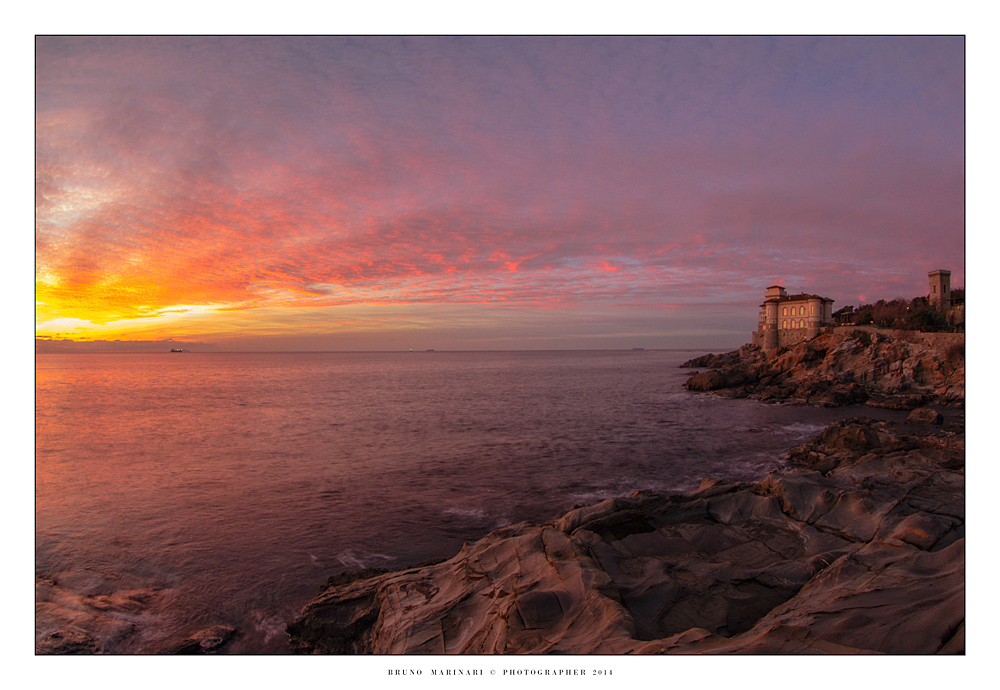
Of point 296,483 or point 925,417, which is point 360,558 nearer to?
point 296,483

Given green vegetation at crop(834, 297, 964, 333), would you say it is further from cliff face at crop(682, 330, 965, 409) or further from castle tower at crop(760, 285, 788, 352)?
castle tower at crop(760, 285, 788, 352)

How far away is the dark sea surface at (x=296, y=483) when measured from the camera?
839 cm

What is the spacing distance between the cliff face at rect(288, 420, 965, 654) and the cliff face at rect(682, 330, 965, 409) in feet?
87.5

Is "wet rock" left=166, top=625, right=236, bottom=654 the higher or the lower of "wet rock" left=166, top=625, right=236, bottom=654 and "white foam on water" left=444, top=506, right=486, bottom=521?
the higher

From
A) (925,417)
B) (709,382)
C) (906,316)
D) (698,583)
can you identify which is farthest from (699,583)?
(906,316)

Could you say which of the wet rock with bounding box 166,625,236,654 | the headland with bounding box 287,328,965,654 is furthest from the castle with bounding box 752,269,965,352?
the wet rock with bounding box 166,625,236,654

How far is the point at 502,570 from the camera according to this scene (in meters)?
6.52

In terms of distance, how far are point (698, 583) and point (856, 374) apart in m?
41.9

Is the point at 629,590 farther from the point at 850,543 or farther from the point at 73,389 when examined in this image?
the point at 73,389

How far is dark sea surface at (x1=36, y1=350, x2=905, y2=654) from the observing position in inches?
330

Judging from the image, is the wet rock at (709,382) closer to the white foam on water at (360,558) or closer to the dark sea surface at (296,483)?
the dark sea surface at (296,483)

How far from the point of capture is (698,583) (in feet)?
19.2
